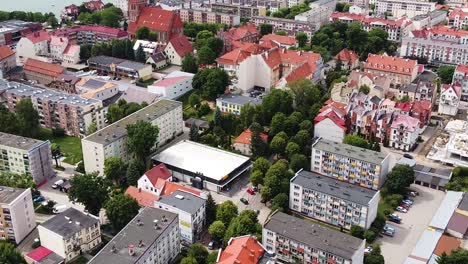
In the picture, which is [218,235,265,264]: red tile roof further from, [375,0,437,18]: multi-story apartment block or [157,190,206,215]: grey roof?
[375,0,437,18]: multi-story apartment block

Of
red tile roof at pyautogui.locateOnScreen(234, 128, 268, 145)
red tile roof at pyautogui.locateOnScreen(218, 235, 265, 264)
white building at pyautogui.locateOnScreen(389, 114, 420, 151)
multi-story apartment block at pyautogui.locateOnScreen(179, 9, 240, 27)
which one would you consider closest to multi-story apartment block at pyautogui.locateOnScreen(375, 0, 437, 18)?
multi-story apartment block at pyautogui.locateOnScreen(179, 9, 240, 27)

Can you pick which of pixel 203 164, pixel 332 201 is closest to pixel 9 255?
pixel 203 164

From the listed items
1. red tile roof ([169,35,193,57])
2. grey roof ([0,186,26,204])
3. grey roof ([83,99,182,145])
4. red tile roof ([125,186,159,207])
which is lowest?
red tile roof ([125,186,159,207])

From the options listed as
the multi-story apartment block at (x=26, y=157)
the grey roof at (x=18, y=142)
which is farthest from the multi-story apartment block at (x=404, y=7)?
the grey roof at (x=18, y=142)

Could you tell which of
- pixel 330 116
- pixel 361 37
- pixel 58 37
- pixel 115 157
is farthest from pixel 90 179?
pixel 361 37

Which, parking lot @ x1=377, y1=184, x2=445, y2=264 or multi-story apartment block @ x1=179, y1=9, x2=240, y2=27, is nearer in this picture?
parking lot @ x1=377, y1=184, x2=445, y2=264

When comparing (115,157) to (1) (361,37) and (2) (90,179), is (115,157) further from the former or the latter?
(1) (361,37)

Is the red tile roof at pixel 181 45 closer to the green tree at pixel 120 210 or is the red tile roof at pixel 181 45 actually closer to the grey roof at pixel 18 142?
the grey roof at pixel 18 142
